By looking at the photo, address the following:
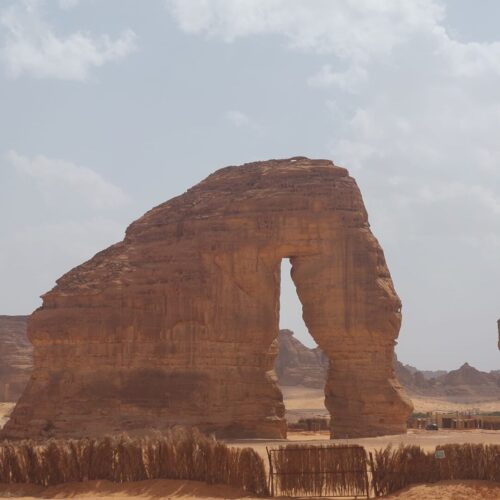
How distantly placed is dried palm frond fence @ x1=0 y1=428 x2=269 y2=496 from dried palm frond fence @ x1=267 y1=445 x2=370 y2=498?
35 cm

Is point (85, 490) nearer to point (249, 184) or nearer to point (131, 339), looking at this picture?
point (131, 339)

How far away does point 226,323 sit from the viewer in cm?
3666

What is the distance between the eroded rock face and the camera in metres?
35.4

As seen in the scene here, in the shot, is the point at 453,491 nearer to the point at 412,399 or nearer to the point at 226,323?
the point at 226,323

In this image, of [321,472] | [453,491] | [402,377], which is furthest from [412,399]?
[453,491]

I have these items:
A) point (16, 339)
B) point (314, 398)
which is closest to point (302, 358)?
point (314, 398)

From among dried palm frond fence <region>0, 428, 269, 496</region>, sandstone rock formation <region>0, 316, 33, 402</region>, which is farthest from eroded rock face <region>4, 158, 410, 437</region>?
sandstone rock formation <region>0, 316, 33, 402</region>

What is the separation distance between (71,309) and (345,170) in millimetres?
12529

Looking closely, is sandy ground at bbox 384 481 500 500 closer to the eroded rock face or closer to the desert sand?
the eroded rock face

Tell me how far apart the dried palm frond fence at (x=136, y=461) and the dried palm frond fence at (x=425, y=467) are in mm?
2530

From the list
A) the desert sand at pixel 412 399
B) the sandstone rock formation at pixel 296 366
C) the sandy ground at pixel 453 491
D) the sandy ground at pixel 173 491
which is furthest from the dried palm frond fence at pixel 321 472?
the sandstone rock formation at pixel 296 366

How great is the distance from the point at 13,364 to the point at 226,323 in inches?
1666

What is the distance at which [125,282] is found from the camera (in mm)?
37500

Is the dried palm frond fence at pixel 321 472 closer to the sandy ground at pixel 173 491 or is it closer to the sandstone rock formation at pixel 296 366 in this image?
the sandy ground at pixel 173 491
